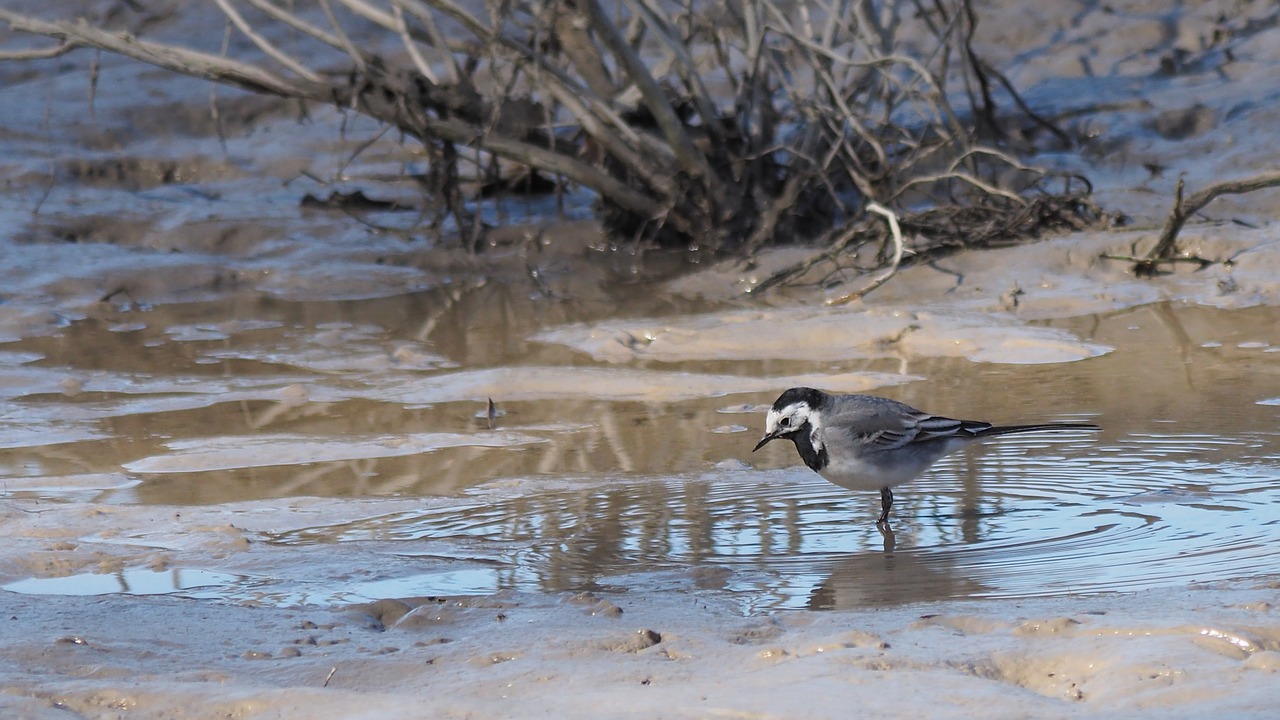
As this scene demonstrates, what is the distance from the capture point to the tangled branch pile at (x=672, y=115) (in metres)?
7.70

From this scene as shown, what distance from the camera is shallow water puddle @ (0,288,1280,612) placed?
363 cm

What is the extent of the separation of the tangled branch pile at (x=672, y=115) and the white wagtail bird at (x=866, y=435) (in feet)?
11.0

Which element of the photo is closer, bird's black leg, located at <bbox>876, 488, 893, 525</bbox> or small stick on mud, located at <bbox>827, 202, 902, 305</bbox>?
bird's black leg, located at <bbox>876, 488, 893, 525</bbox>

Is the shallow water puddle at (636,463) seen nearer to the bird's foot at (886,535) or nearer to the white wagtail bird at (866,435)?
the bird's foot at (886,535)

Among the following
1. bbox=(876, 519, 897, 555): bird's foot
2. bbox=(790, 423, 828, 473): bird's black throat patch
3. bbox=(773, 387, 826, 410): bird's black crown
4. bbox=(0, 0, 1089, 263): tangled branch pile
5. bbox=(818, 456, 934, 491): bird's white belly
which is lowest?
bbox=(876, 519, 897, 555): bird's foot

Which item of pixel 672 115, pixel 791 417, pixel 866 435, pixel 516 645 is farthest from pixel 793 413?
pixel 672 115

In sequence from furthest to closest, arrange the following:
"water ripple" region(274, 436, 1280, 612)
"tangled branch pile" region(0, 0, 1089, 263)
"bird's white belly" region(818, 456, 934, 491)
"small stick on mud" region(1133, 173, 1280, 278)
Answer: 1. "tangled branch pile" region(0, 0, 1089, 263)
2. "small stick on mud" region(1133, 173, 1280, 278)
3. "bird's white belly" region(818, 456, 934, 491)
4. "water ripple" region(274, 436, 1280, 612)

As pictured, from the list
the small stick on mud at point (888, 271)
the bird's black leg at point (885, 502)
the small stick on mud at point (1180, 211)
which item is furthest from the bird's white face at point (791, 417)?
the small stick on mud at point (1180, 211)

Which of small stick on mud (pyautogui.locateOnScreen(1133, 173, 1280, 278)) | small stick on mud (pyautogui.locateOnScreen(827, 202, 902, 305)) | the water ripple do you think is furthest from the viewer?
small stick on mud (pyautogui.locateOnScreen(827, 202, 902, 305))

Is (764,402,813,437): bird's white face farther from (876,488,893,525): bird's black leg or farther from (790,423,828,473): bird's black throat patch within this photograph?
(876,488,893,525): bird's black leg

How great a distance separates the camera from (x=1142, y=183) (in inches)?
371

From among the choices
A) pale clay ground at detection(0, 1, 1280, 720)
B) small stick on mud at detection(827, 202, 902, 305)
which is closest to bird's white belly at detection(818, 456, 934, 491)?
pale clay ground at detection(0, 1, 1280, 720)

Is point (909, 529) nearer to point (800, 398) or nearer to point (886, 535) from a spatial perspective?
point (886, 535)

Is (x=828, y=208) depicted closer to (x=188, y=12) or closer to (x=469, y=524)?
(x=469, y=524)
